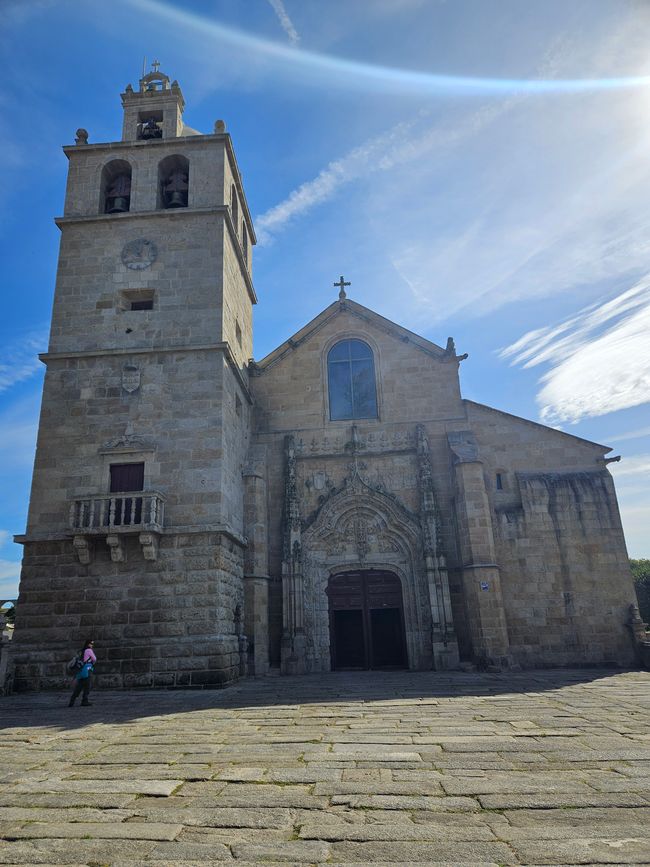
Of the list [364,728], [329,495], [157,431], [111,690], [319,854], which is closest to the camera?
[319,854]

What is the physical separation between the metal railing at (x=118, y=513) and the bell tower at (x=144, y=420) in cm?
4

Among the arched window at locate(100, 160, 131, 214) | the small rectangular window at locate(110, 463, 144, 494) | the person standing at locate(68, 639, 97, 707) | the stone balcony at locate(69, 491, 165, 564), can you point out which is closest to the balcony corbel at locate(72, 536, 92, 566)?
the stone balcony at locate(69, 491, 165, 564)

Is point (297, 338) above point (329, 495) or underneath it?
above

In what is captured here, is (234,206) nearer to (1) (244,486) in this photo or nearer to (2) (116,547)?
(1) (244,486)

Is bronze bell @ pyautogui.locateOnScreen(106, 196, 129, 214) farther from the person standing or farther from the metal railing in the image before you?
the person standing

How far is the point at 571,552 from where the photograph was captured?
17.7 m

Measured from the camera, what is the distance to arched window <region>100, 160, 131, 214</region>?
18.7 metres

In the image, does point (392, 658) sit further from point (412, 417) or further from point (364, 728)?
point (364, 728)

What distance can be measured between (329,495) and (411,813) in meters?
13.9

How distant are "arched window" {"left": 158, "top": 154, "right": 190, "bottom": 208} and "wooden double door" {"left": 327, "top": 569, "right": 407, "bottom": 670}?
1281 centimetres

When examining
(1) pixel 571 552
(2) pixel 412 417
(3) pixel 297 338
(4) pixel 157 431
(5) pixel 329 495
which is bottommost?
(1) pixel 571 552

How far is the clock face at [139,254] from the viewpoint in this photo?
57.6 ft

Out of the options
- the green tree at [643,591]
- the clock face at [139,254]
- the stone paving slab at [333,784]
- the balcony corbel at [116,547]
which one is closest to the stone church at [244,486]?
the balcony corbel at [116,547]

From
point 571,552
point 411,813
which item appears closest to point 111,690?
point 411,813
